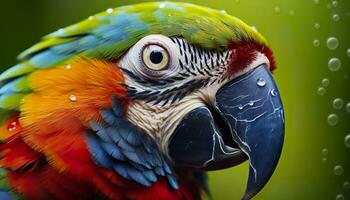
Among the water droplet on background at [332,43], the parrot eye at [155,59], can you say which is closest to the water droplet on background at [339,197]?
the water droplet on background at [332,43]

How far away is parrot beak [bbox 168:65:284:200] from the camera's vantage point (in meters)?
0.87

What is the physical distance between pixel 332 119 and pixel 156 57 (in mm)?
687

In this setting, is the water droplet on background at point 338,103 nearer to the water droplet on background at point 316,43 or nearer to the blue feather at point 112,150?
the water droplet on background at point 316,43

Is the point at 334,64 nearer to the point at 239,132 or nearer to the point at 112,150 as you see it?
the point at 239,132

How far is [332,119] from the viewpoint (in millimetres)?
1424

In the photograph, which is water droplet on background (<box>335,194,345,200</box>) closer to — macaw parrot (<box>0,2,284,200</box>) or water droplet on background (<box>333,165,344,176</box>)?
→ water droplet on background (<box>333,165,344,176</box>)

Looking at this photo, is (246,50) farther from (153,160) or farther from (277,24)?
(277,24)

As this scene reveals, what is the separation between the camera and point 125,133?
88 cm

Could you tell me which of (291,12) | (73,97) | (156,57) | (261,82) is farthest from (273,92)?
(291,12)

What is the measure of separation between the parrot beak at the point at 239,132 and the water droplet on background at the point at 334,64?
593mm

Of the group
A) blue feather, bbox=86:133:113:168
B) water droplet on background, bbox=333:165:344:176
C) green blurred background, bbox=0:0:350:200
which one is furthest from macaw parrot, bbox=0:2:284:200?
water droplet on background, bbox=333:165:344:176

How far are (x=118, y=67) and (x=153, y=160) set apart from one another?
159mm

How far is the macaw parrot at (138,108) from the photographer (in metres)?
0.85

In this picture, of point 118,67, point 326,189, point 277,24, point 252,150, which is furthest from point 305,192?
point 118,67
